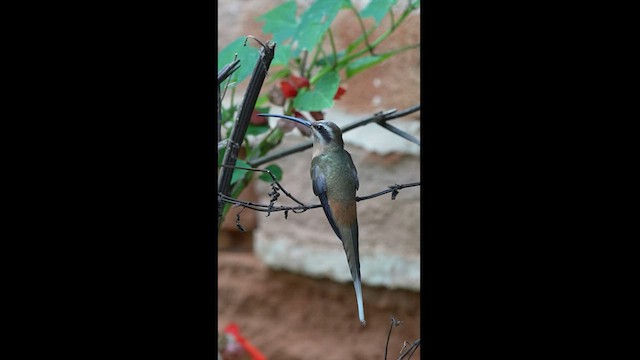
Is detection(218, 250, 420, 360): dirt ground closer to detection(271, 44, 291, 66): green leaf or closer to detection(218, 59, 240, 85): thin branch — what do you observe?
detection(271, 44, 291, 66): green leaf

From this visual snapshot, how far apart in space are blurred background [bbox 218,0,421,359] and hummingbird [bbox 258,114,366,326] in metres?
0.28

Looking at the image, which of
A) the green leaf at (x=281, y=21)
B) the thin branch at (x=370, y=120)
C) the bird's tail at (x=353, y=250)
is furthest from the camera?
the green leaf at (x=281, y=21)

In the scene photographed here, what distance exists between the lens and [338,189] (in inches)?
13.3

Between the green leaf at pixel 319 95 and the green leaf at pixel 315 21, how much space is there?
0.03m

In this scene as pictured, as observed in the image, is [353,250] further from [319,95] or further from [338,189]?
[319,95]

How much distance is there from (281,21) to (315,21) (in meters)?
0.04

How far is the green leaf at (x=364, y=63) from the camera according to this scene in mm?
619

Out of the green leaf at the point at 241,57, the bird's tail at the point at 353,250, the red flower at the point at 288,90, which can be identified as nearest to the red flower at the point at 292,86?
the red flower at the point at 288,90

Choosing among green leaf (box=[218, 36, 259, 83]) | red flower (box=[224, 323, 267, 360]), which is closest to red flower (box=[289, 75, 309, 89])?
green leaf (box=[218, 36, 259, 83])

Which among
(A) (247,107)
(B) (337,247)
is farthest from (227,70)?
(B) (337,247)

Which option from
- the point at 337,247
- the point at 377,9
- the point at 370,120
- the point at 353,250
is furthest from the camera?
the point at 337,247

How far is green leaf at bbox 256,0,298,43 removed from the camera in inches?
22.4

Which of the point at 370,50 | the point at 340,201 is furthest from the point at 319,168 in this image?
the point at 370,50

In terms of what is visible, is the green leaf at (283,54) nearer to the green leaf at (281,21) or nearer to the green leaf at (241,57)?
the green leaf at (281,21)
